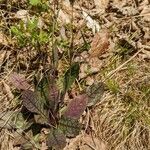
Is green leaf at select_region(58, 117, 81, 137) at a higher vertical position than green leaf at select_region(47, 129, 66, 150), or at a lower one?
higher

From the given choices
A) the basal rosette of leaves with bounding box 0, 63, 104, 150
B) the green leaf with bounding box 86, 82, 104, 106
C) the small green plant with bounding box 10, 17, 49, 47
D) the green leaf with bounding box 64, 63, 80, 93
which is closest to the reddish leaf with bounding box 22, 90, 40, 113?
the basal rosette of leaves with bounding box 0, 63, 104, 150

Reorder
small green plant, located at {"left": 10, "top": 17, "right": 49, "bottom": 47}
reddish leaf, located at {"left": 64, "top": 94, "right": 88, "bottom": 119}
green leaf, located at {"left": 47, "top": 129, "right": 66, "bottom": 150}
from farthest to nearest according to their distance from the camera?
small green plant, located at {"left": 10, "top": 17, "right": 49, "bottom": 47}, reddish leaf, located at {"left": 64, "top": 94, "right": 88, "bottom": 119}, green leaf, located at {"left": 47, "top": 129, "right": 66, "bottom": 150}

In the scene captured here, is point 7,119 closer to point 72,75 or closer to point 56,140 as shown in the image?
point 56,140

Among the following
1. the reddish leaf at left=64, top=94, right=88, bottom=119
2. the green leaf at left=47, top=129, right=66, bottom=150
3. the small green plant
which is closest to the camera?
the green leaf at left=47, top=129, right=66, bottom=150

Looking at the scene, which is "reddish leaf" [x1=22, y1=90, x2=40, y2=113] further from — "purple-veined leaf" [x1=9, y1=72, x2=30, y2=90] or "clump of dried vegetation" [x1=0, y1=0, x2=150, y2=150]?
"purple-veined leaf" [x1=9, y1=72, x2=30, y2=90]

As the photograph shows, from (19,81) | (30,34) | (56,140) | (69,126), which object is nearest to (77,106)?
(69,126)

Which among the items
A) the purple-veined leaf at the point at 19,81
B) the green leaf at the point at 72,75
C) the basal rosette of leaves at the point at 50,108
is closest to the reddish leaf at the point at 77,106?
the basal rosette of leaves at the point at 50,108

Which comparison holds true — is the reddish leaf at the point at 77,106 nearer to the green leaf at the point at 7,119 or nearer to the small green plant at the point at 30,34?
the green leaf at the point at 7,119

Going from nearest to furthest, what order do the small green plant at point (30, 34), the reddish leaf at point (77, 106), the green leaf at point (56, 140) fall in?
the green leaf at point (56, 140)
the reddish leaf at point (77, 106)
the small green plant at point (30, 34)
